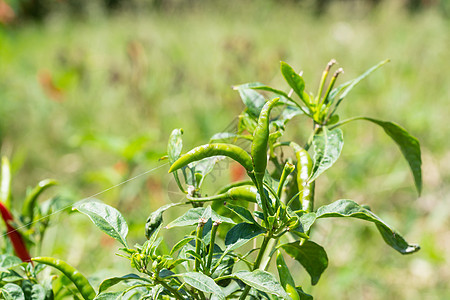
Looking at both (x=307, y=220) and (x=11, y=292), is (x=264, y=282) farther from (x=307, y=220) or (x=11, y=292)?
(x=11, y=292)

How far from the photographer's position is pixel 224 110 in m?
3.07

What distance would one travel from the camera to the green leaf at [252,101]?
1.92ft

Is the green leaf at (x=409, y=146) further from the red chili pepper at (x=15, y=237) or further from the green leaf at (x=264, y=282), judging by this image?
the red chili pepper at (x=15, y=237)

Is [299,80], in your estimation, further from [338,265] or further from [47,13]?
[47,13]

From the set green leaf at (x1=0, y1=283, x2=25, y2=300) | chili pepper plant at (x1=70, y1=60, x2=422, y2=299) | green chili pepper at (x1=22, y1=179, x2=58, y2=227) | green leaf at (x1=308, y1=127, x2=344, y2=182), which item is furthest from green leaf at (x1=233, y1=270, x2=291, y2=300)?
green chili pepper at (x1=22, y1=179, x2=58, y2=227)

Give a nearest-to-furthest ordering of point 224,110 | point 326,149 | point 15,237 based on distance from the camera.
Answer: point 326,149, point 15,237, point 224,110

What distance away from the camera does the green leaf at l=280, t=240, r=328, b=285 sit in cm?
50

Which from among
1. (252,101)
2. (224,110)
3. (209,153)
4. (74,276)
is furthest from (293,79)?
(224,110)

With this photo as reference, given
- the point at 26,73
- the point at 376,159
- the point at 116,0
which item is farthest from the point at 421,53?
the point at 116,0

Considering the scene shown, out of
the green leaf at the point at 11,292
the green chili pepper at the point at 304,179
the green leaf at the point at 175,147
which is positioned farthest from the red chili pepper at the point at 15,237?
the green chili pepper at the point at 304,179

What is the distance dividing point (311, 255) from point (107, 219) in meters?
0.21

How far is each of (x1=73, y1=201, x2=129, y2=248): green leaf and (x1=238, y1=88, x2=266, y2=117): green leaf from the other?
0.20m

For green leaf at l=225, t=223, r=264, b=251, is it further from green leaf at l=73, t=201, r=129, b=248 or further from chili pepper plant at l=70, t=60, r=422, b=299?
green leaf at l=73, t=201, r=129, b=248

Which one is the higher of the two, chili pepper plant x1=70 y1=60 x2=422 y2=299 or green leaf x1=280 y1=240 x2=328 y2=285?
chili pepper plant x1=70 y1=60 x2=422 y2=299
